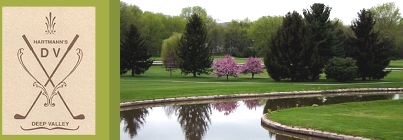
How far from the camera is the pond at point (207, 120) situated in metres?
18.1

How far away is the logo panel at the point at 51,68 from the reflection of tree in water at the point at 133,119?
596 inches

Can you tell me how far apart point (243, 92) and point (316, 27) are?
17746mm

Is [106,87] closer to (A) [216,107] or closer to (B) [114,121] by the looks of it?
(B) [114,121]

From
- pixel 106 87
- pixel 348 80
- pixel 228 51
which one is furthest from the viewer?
pixel 228 51

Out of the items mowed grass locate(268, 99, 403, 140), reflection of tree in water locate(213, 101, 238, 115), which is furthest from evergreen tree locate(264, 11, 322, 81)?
mowed grass locate(268, 99, 403, 140)

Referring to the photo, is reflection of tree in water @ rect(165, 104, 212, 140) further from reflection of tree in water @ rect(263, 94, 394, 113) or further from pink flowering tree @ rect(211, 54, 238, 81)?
pink flowering tree @ rect(211, 54, 238, 81)

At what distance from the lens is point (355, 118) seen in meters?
20.5

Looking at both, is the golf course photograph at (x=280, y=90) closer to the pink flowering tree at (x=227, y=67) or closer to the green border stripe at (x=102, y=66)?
the pink flowering tree at (x=227, y=67)

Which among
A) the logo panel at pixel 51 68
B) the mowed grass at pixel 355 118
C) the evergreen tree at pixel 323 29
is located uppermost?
the evergreen tree at pixel 323 29

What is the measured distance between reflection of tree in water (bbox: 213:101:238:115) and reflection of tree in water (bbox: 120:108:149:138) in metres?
3.81

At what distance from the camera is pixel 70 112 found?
308 cm

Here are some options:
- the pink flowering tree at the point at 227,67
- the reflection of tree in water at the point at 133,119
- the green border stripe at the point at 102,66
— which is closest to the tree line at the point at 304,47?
the pink flowering tree at the point at 227,67

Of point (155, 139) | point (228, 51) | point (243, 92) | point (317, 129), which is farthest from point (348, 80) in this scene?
point (228, 51)

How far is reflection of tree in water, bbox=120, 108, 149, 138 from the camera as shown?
1960 centimetres
